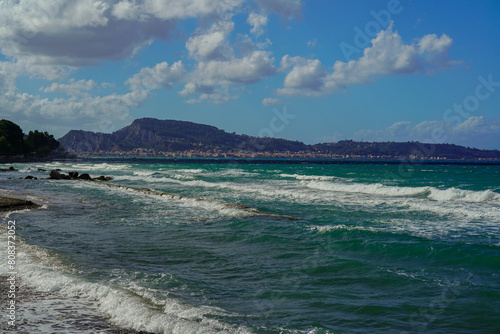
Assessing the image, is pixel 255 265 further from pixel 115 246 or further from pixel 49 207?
pixel 49 207

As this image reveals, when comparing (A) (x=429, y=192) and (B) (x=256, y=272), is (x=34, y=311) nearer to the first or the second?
(B) (x=256, y=272)

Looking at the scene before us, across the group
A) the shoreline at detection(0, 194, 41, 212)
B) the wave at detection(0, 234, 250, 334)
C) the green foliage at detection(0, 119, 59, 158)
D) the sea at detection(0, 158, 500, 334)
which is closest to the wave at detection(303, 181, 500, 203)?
the sea at detection(0, 158, 500, 334)

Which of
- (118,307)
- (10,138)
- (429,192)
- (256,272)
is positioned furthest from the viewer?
(10,138)

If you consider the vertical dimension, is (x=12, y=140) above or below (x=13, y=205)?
above

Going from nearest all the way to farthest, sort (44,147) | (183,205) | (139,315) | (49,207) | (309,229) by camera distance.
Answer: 1. (139,315)
2. (309,229)
3. (49,207)
4. (183,205)
5. (44,147)

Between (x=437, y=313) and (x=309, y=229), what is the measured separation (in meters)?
8.28

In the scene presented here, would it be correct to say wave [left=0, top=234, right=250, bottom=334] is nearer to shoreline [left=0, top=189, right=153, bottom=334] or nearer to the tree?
shoreline [left=0, top=189, right=153, bottom=334]

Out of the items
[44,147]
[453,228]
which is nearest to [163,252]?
[453,228]

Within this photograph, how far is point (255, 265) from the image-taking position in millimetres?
10703

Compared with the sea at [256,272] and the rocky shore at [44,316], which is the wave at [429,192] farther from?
the rocky shore at [44,316]


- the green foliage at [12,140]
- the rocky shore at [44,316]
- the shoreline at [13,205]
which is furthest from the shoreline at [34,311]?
the green foliage at [12,140]

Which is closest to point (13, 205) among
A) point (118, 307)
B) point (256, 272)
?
point (256, 272)

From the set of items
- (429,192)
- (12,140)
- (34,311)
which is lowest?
(34,311)

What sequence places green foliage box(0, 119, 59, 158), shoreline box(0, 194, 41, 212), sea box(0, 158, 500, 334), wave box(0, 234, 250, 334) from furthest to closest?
green foliage box(0, 119, 59, 158) → shoreline box(0, 194, 41, 212) → sea box(0, 158, 500, 334) → wave box(0, 234, 250, 334)
